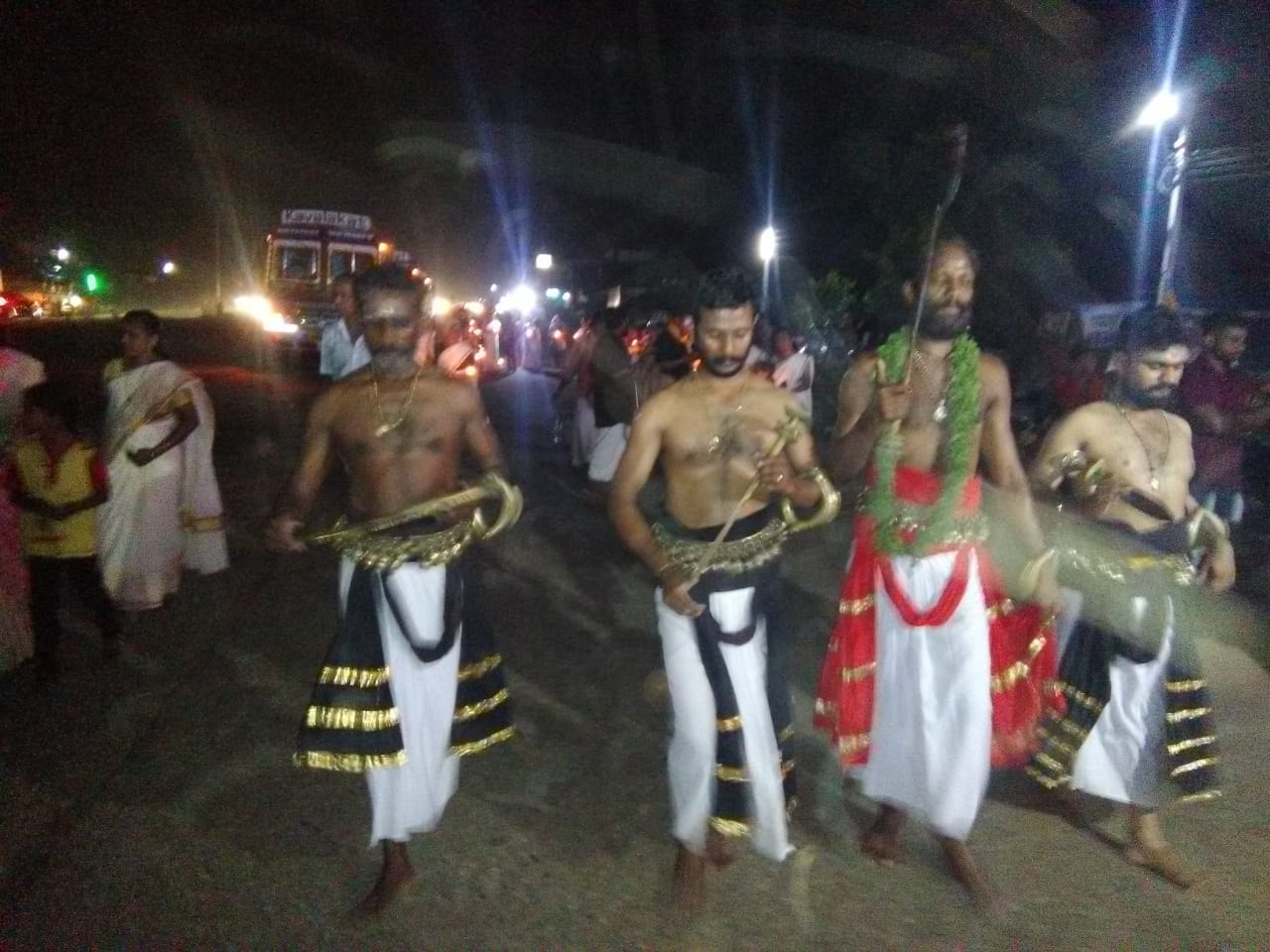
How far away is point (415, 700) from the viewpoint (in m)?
3.55

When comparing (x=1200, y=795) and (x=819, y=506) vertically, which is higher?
(x=819, y=506)

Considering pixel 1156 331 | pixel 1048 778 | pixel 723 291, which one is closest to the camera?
pixel 723 291

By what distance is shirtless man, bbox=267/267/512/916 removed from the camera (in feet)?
11.4

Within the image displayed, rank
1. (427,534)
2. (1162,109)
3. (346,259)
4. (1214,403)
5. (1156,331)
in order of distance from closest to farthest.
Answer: (427,534)
(1156,331)
(1214,403)
(1162,109)
(346,259)

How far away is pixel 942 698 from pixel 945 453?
763mm

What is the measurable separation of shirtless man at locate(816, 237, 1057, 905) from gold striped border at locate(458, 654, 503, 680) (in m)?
1.25

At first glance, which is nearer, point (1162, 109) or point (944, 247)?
point (944, 247)

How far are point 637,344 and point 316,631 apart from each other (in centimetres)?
576

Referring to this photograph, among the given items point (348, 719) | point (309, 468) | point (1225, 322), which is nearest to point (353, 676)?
point (348, 719)

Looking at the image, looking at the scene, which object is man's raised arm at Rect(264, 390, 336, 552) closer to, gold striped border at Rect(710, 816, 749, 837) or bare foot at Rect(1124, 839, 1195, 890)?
gold striped border at Rect(710, 816, 749, 837)

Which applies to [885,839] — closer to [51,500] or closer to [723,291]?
[723,291]

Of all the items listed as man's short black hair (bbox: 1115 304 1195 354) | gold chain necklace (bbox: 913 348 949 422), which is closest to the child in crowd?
gold chain necklace (bbox: 913 348 949 422)

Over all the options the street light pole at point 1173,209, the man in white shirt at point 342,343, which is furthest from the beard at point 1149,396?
the street light pole at point 1173,209

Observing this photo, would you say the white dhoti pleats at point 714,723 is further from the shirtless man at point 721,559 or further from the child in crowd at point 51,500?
the child in crowd at point 51,500
